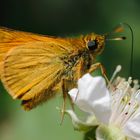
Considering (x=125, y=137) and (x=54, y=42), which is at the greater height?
(x=54, y=42)

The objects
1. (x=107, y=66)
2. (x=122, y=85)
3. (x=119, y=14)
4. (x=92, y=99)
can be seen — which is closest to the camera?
(x=92, y=99)

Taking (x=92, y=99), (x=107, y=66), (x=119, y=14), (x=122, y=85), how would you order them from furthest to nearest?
(x=119, y=14)
(x=107, y=66)
(x=122, y=85)
(x=92, y=99)

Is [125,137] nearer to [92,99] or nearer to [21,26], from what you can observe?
[92,99]

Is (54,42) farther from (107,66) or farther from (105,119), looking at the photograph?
(107,66)

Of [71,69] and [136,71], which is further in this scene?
[136,71]

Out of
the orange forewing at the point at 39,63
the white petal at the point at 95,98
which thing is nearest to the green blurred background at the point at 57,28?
the orange forewing at the point at 39,63

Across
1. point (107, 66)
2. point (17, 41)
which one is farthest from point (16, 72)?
point (107, 66)

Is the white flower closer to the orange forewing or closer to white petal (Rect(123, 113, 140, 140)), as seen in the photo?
white petal (Rect(123, 113, 140, 140))
